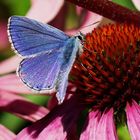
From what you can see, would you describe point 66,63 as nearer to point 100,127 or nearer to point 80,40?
point 80,40

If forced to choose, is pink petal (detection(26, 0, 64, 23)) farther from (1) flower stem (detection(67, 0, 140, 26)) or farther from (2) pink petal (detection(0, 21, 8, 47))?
(1) flower stem (detection(67, 0, 140, 26))

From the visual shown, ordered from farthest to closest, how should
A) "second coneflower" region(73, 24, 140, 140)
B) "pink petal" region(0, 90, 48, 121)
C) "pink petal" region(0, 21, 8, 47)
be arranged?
"pink petal" region(0, 21, 8, 47)
"pink petal" region(0, 90, 48, 121)
"second coneflower" region(73, 24, 140, 140)

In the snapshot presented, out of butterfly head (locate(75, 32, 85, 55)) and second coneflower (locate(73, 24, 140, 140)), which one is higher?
butterfly head (locate(75, 32, 85, 55))

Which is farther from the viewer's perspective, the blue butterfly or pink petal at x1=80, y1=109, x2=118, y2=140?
pink petal at x1=80, y1=109, x2=118, y2=140

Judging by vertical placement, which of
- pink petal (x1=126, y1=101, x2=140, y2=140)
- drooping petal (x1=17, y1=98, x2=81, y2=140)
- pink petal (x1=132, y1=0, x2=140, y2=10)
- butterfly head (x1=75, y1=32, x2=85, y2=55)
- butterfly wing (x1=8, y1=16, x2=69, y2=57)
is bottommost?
drooping petal (x1=17, y1=98, x2=81, y2=140)

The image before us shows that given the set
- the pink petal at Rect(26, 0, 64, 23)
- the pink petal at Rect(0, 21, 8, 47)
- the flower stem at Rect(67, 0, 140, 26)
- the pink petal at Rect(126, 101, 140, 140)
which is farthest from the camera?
the pink petal at Rect(0, 21, 8, 47)

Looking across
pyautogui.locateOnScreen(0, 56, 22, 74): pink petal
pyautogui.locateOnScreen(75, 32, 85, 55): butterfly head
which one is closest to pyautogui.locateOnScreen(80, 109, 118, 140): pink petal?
pyautogui.locateOnScreen(75, 32, 85, 55): butterfly head
